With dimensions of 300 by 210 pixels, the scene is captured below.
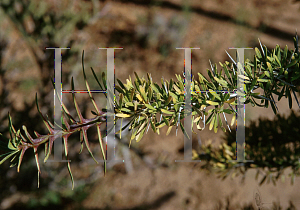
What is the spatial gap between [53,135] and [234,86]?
152 millimetres

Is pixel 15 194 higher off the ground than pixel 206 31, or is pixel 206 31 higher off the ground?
pixel 206 31

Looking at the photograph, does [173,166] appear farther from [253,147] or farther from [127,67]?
[253,147]

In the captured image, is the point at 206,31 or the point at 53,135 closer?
the point at 53,135

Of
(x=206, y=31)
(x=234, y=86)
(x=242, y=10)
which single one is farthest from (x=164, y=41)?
(x=234, y=86)

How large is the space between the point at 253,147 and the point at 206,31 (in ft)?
3.01

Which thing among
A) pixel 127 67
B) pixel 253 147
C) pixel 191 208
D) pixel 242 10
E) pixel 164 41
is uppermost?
pixel 242 10

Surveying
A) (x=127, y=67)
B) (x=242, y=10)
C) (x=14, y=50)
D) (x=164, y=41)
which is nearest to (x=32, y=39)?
(x=14, y=50)

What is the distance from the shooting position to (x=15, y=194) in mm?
799

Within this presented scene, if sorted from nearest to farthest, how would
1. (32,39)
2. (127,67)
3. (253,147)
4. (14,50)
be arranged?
1. (253,147)
2. (32,39)
3. (14,50)
4. (127,67)

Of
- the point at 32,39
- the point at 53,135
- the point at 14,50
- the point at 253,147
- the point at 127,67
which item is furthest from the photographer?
the point at 127,67

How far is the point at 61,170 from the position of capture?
0.81 meters

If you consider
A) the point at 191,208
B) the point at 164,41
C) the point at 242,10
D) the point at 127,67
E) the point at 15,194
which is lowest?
the point at 191,208

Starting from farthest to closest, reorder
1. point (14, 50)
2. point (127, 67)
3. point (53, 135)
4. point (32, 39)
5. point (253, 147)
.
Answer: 1. point (127, 67)
2. point (14, 50)
3. point (32, 39)
4. point (253, 147)
5. point (53, 135)

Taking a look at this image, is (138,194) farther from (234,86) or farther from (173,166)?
(234,86)
